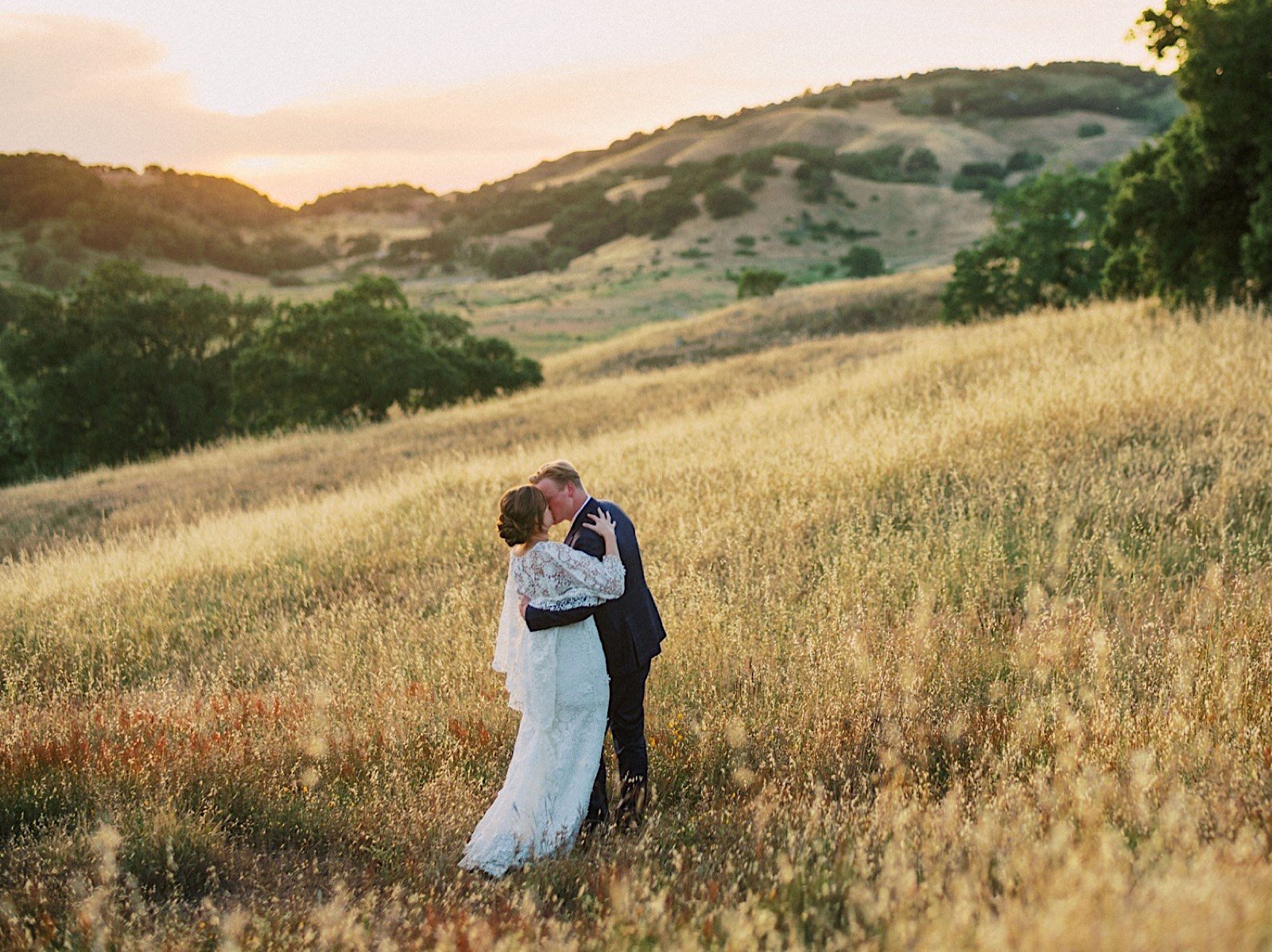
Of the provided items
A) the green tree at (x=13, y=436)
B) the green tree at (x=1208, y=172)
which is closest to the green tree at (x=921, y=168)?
the green tree at (x=13, y=436)

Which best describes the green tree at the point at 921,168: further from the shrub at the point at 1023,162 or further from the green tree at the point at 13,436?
the green tree at the point at 13,436

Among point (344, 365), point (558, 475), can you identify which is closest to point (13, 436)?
point (344, 365)

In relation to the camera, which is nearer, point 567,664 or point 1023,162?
point 567,664

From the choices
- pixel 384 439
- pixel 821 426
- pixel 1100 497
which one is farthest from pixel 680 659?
pixel 384 439

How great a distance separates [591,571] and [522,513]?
39 cm

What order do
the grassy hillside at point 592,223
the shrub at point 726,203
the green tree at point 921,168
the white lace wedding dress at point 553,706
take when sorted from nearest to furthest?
the white lace wedding dress at point 553,706, the grassy hillside at point 592,223, the shrub at point 726,203, the green tree at point 921,168

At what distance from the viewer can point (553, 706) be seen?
3951 mm

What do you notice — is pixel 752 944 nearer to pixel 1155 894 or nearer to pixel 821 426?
pixel 1155 894

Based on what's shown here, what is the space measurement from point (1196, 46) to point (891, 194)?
343ft

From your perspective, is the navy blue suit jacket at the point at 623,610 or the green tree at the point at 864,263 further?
the green tree at the point at 864,263

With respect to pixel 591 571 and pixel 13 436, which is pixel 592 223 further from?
pixel 591 571

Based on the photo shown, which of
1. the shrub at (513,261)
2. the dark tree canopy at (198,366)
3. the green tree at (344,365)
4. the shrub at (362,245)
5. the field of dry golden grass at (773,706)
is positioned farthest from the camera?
the shrub at (362,245)

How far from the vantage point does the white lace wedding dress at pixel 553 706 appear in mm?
3824

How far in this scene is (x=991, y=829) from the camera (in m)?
3.09
